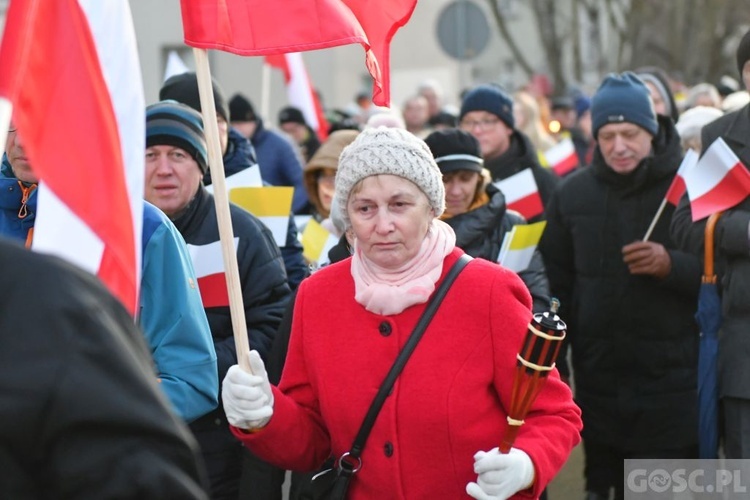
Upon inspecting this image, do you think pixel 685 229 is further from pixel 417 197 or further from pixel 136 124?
pixel 136 124

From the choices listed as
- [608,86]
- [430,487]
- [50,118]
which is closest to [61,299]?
[50,118]

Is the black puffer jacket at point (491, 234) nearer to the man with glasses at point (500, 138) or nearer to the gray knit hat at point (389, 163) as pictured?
the gray knit hat at point (389, 163)

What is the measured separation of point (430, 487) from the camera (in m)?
3.76

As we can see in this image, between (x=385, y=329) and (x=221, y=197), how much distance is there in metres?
0.56

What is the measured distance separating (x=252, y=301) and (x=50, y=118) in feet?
7.93

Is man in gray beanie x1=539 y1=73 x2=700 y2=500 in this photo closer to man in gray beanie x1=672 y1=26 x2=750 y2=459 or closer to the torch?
man in gray beanie x1=672 y1=26 x2=750 y2=459

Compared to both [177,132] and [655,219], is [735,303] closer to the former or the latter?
[655,219]

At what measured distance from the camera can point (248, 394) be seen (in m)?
3.65

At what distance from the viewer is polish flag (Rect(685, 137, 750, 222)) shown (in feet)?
19.1

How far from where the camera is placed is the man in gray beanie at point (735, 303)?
572cm

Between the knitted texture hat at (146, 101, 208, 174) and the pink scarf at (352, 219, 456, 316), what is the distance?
60.9 inches

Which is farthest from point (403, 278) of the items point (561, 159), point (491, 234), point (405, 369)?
point (561, 159)

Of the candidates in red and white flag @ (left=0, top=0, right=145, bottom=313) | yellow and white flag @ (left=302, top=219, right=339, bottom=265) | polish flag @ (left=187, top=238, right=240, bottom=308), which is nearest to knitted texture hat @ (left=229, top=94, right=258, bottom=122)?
yellow and white flag @ (left=302, top=219, right=339, bottom=265)

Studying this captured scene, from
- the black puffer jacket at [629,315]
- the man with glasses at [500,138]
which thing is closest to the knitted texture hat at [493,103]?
the man with glasses at [500,138]
